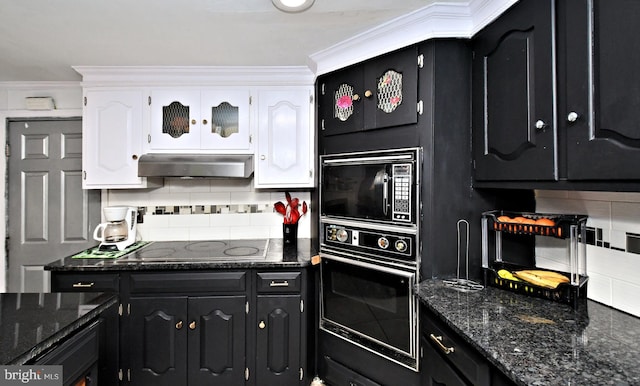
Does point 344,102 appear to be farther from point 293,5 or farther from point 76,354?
point 76,354

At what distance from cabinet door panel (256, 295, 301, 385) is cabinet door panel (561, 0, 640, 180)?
1.65 m

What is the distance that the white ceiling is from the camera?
1.50 m

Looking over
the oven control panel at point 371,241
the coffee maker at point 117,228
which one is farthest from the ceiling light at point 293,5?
the coffee maker at point 117,228

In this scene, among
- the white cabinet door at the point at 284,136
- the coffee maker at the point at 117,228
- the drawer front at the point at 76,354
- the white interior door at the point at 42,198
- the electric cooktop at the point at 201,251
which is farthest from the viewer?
the white interior door at the point at 42,198

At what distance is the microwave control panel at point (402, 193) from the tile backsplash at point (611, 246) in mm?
690

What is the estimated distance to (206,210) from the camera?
2.62 meters

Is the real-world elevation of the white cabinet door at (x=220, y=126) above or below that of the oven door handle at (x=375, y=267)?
above

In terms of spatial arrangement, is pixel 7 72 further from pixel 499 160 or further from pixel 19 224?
pixel 499 160

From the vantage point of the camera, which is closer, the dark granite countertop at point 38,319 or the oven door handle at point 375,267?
the dark granite countertop at point 38,319

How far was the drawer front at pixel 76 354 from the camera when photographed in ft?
3.19

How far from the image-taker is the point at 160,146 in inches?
90.7

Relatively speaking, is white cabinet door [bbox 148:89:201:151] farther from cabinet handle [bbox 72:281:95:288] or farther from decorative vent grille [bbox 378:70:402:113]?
decorative vent grille [bbox 378:70:402:113]

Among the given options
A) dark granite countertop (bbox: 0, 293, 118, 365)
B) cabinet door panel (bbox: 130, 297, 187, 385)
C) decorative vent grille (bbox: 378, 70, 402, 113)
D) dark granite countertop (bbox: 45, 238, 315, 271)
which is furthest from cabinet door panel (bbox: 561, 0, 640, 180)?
cabinet door panel (bbox: 130, 297, 187, 385)

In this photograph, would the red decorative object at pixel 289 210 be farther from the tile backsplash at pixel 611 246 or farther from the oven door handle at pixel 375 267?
the tile backsplash at pixel 611 246
